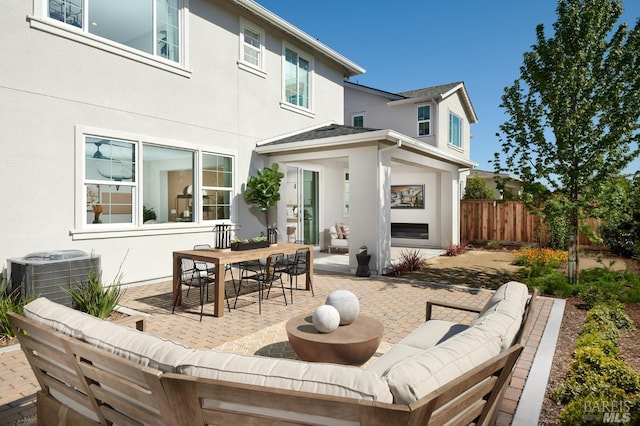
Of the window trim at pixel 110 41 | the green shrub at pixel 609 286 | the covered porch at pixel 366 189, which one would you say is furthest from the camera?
the covered porch at pixel 366 189

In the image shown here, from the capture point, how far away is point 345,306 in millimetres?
4023

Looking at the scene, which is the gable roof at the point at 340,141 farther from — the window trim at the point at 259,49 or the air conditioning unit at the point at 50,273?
the air conditioning unit at the point at 50,273

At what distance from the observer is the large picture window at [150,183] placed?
7.50 m

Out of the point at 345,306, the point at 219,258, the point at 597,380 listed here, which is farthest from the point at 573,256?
the point at 219,258

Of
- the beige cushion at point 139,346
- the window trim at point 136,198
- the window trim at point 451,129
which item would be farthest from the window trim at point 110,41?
the window trim at point 451,129

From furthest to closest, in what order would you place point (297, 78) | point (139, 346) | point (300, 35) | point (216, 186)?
point (297, 78) < point (300, 35) < point (216, 186) < point (139, 346)

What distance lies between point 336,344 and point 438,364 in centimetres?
193

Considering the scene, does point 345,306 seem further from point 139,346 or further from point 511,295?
point 139,346

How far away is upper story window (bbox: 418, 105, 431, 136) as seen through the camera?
17641mm

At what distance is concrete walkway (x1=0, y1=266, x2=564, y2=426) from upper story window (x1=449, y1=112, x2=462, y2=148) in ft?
42.2

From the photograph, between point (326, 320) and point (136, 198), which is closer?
point (326, 320)

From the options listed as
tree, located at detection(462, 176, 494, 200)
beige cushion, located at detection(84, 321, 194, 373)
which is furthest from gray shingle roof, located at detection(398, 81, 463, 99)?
beige cushion, located at detection(84, 321, 194, 373)

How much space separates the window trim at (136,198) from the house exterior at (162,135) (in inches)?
1.0
